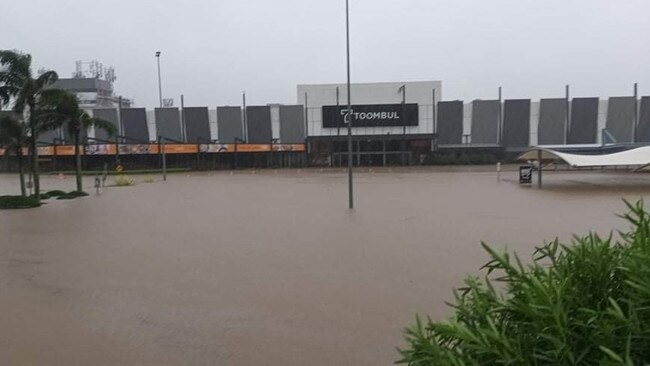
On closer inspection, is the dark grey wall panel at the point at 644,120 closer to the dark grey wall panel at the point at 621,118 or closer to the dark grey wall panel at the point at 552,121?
the dark grey wall panel at the point at 621,118

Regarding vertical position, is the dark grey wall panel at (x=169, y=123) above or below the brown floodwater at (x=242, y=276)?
above

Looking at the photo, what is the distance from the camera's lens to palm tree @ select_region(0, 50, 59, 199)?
23469 mm

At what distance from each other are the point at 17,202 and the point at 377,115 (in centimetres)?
4709

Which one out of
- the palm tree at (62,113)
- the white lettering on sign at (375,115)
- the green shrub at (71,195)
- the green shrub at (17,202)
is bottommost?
the green shrub at (71,195)

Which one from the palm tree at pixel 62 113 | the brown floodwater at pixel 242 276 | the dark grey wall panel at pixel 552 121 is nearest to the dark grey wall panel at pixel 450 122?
the dark grey wall panel at pixel 552 121

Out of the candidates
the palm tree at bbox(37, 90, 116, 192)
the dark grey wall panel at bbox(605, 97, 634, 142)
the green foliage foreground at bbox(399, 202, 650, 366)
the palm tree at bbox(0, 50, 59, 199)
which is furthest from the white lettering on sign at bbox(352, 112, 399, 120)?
the green foliage foreground at bbox(399, 202, 650, 366)

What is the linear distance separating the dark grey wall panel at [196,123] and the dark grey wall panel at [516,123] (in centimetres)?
3544

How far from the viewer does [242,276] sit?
9.80 metres

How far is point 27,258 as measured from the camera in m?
12.0

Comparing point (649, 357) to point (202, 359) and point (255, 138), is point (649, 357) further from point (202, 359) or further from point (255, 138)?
point (255, 138)

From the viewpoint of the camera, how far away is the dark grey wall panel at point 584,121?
216ft

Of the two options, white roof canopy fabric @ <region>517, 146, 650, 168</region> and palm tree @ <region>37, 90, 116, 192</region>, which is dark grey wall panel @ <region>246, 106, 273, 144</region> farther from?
palm tree @ <region>37, 90, 116, 192</region>

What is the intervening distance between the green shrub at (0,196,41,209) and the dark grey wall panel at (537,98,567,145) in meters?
57.2

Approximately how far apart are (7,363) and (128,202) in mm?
20603
